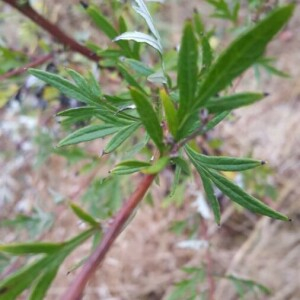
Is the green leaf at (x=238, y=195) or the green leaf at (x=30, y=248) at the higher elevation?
the green leaf at (x=238, y=195)

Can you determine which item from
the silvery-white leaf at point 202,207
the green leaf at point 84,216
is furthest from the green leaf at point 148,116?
the silvery-white leaf at point 202,207

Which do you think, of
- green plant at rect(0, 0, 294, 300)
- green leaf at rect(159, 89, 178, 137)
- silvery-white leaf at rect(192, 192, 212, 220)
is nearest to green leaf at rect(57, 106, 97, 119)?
green plant at rect(0, 0, 294, 300)

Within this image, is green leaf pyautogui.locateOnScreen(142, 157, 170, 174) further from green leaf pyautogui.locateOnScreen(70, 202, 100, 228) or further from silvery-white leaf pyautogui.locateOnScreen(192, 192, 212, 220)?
silvery-white leaf pyautogui.locateOnScreen(192, 192, 212, 220)

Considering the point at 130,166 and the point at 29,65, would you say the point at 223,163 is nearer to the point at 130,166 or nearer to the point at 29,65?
the point at 130,166

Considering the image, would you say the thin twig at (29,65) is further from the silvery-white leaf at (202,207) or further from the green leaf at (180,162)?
the green leaf at (180,162)

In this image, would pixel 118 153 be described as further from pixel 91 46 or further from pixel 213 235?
pixel 213 235
